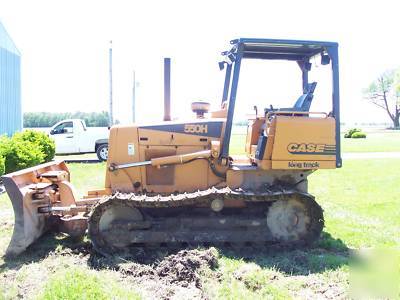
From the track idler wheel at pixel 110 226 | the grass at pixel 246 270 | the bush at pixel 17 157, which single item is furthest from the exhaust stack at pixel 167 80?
the bush at pixel 17 157

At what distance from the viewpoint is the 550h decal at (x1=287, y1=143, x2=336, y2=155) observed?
239 inches

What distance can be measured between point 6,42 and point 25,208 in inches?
887

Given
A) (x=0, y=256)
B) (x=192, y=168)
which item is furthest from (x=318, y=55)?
(x=0, y=256)

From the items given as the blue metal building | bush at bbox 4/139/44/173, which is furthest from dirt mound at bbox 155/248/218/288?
the blue metal building

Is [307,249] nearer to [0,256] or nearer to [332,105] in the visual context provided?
[332,105]

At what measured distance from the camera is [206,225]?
19.9ft

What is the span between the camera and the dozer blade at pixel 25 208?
5.91 metres

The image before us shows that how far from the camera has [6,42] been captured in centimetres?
2541

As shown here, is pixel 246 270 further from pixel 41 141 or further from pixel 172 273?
pixel 41 141

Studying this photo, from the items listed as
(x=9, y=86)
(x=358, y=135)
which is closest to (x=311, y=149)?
(x=9, y=86)

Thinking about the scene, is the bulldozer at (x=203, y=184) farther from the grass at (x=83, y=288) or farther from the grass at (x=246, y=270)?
the grass at (x=83, y=288)

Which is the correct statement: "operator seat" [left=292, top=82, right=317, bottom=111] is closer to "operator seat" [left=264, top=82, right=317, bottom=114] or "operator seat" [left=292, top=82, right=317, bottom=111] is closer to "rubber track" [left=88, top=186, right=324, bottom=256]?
"operator seat" [left=264, top=82, right=317, bottom=114]

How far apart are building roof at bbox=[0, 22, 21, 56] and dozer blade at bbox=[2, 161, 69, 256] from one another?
21236mm

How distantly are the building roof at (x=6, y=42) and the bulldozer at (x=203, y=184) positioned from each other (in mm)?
21057
